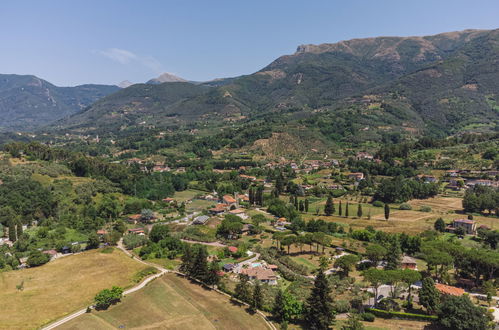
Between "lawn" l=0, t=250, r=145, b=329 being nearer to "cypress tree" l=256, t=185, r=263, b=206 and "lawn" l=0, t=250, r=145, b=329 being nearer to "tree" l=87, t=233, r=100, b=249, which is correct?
"tree" l=87, t=233, r=100, b=249

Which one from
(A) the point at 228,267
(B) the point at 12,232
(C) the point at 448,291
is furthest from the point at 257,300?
(B) the point at 12,232

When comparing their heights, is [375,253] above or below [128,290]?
above

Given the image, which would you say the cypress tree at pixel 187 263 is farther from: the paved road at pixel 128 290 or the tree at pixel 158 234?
the tree at pixel 158 234

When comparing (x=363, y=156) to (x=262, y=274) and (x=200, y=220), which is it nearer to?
(x=200, y=220)

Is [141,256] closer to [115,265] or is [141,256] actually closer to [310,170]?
[115,265]

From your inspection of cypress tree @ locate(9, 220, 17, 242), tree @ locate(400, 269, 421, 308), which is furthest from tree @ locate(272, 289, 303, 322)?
cypress tree @ locate(9, 220, 17, 242)

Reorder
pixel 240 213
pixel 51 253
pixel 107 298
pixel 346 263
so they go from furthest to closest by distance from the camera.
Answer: pixel 240 213
pixel 51 253
pixel 346 263
pixel 107 298
